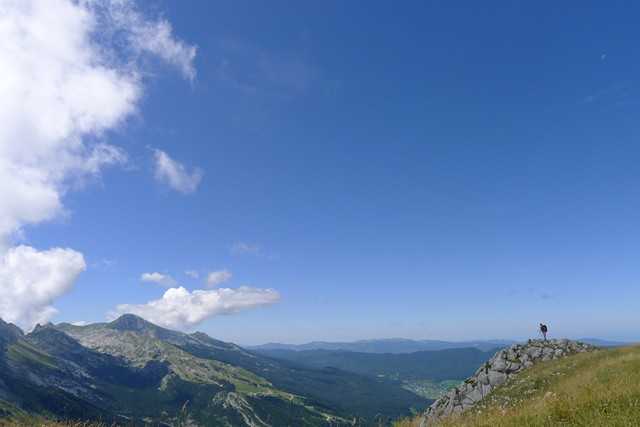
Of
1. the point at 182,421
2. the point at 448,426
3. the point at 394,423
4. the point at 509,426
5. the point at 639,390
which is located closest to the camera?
the point at 509,426

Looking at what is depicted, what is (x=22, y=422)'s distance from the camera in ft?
47.9

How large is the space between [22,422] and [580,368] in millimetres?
36261

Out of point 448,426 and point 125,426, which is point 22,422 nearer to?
point 125,426

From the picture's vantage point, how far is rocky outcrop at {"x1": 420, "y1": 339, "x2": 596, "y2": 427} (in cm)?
3875

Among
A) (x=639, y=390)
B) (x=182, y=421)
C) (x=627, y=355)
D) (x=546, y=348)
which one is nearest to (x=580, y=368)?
(x=627, y=355)

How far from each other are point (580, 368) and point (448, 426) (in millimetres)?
26863

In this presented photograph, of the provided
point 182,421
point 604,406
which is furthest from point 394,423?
point 604,406

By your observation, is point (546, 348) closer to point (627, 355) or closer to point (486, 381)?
point (486, 381)

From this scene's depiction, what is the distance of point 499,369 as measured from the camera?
40281 mm

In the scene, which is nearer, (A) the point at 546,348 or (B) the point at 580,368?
(B) the point at 580,368

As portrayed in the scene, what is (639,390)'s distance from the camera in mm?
11180

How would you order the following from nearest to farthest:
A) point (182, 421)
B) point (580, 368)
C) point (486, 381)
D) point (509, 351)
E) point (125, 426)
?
point (182, 421), point (125, 426), point (580, 368), point (486, 381), point (509, 351)

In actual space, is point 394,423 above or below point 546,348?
below

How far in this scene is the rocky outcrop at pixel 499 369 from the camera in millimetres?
38750
